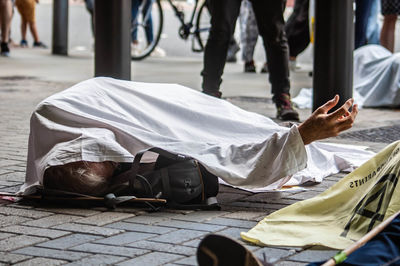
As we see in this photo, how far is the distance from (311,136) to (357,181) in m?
0.37

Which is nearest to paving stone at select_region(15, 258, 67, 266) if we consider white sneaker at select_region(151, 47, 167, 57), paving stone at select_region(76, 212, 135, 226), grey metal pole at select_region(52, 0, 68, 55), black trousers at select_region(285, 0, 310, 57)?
paving stone at select_region(76, 212, 135, 226)

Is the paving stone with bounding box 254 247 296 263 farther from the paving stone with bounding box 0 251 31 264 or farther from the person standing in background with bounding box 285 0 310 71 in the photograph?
the person standing in background with bounding box 285 0 310 71

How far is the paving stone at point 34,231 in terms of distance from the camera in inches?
115

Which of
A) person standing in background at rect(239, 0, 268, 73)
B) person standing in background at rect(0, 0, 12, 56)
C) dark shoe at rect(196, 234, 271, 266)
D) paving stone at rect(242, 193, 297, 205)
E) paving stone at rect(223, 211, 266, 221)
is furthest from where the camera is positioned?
person standing in background at rect(0, 0, 12, 56)

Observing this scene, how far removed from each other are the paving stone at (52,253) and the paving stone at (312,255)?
0.66 m

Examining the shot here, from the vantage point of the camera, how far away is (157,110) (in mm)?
3684

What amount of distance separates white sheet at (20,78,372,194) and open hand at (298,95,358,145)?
2.7 inches

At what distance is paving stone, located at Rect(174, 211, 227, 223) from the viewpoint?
3166 millimetres

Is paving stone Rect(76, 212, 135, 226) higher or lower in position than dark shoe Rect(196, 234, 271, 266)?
lower

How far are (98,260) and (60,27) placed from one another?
9.29 m

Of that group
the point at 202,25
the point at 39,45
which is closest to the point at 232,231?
the point at 202,25

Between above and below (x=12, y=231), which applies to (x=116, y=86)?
above

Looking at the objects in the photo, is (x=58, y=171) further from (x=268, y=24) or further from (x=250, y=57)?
(x=250, y=57)

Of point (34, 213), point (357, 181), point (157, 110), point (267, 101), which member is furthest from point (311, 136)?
point (267, 101)
